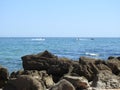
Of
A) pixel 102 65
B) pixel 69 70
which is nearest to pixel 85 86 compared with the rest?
pixel 69 70

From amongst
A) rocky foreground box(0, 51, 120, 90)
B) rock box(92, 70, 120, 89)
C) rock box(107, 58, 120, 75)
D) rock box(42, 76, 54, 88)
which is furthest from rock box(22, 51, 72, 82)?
rock box(92, 70, 120, 89)

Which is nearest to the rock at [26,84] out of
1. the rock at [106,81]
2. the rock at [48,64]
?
the rock at [106,81]

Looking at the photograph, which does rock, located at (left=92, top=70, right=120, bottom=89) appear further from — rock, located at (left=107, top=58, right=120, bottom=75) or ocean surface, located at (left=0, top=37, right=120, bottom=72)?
ocean surface, located at (left=0, top=37, right=120, bottom=72)

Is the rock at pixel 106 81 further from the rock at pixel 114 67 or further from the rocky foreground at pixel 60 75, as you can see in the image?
the rock at pixel 114 67

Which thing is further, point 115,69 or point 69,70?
point 115,69

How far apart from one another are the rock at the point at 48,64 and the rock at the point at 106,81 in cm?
267

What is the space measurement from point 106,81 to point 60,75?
3.29 metres

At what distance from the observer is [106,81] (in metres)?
15.7

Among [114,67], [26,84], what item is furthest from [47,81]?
[114,67]

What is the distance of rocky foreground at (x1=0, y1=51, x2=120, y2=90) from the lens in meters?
12.8

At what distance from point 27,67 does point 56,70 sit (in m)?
1.83

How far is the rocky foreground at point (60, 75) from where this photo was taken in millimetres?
12805

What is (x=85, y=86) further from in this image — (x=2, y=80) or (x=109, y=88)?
(x=2, y=80)

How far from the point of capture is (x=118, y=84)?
15.7 m
